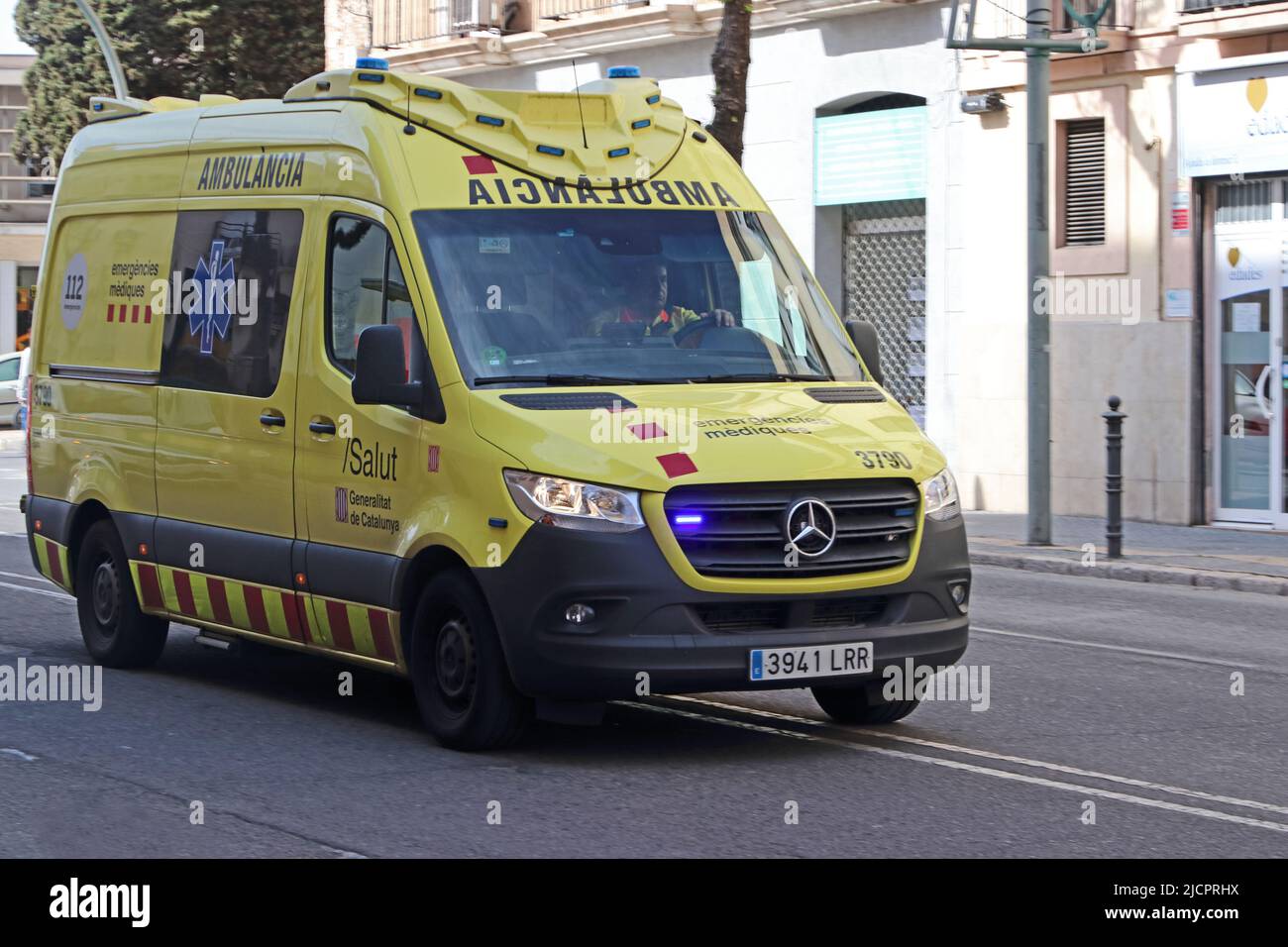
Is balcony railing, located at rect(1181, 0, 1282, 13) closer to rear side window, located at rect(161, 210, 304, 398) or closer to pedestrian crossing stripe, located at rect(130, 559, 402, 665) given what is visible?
rear side window, located at rect(161, 210, 304, 398)

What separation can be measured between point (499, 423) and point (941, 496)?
1.78 metres

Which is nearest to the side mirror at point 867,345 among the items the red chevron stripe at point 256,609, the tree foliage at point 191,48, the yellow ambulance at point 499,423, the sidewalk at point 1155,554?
the yellow ambulance at point 499,423

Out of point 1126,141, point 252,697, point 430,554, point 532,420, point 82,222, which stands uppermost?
point 1126,141

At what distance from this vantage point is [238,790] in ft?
24.5

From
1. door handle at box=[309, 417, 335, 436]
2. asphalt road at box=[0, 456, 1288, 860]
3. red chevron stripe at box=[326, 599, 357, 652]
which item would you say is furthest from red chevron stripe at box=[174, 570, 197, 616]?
door handle at box=[309, 417, 335, 436]

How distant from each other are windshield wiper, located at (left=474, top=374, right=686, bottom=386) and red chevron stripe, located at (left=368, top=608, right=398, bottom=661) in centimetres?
109

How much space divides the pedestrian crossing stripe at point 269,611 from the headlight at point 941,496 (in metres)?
2.17

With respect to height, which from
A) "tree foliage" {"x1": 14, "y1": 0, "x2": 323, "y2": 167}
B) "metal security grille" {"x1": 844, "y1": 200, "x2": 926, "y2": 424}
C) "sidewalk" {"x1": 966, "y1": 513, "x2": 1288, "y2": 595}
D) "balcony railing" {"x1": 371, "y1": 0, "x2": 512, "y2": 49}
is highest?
→ "tree foliage" {"x1": 14, "y1": 0, "x2": 323, "y2": 167}

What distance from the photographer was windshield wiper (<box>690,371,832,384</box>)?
8430mm

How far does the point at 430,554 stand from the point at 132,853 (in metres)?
2.04

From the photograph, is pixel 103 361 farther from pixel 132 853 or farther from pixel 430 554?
pixel 132 853

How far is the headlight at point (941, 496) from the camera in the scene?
8.12 m

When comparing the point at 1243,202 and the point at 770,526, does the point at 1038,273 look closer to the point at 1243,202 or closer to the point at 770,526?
the point at 1243,202
